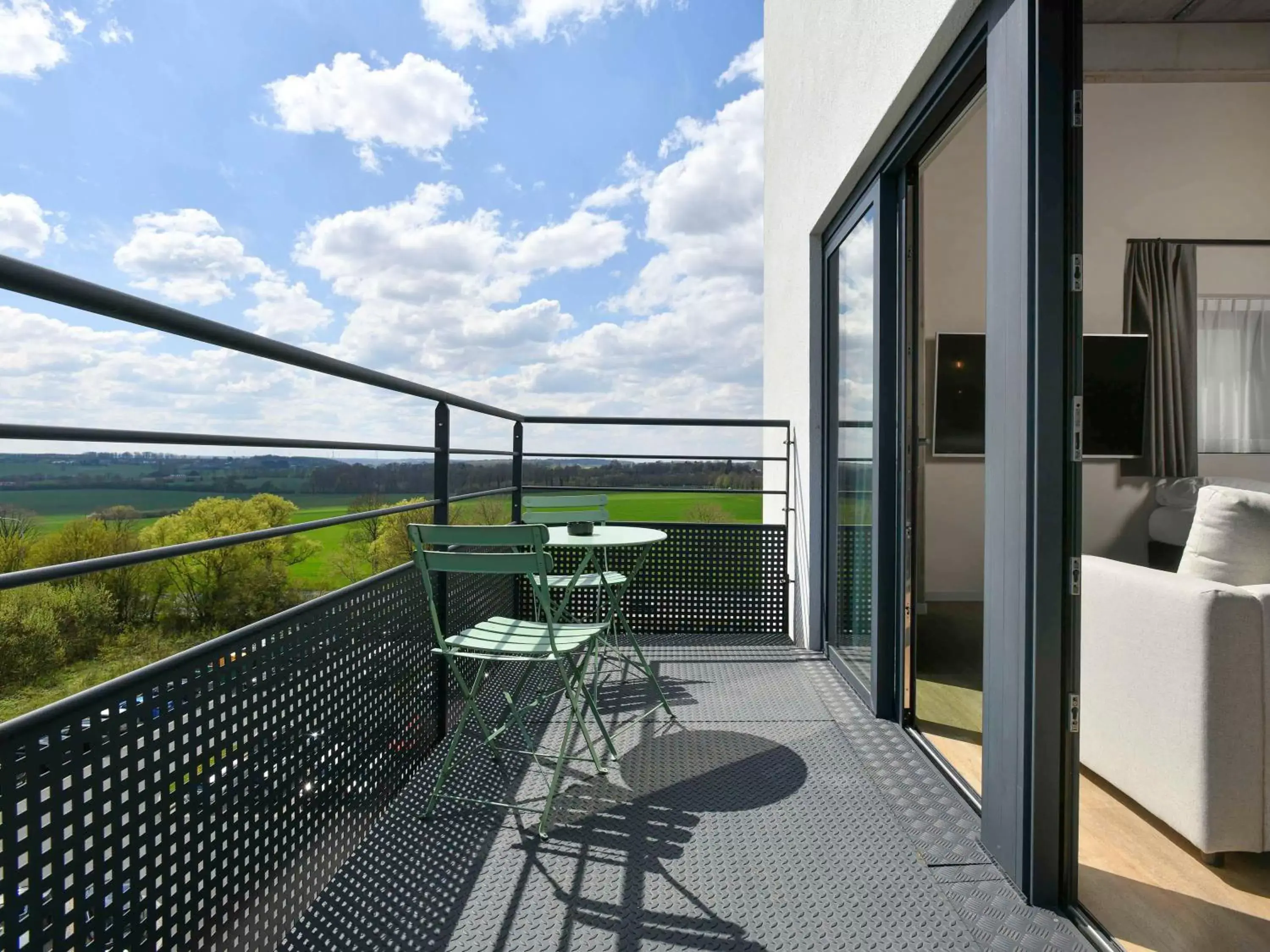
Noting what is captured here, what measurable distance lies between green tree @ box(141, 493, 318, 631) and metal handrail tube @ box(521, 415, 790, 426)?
175 inches

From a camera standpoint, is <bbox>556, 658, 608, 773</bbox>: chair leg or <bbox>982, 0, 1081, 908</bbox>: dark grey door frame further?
<bbox>556, 658, 608, 773</bbox>: chair leg

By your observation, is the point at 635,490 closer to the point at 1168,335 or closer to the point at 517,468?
the point at 517,468

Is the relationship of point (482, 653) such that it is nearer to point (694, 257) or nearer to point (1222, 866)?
point (1222, 866)

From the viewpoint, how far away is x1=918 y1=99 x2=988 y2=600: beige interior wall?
529 centimetres

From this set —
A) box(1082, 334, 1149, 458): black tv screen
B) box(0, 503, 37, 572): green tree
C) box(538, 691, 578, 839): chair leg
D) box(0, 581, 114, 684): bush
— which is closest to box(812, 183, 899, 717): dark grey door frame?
box(538, 691, 578, 839): chair leg

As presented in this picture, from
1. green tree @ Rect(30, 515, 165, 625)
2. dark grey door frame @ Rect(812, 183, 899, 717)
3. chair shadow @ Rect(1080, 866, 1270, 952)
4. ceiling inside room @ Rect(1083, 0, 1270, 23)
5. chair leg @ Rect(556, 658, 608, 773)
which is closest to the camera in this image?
chair shadow @ Rect(1080, 866, 1270, 952)

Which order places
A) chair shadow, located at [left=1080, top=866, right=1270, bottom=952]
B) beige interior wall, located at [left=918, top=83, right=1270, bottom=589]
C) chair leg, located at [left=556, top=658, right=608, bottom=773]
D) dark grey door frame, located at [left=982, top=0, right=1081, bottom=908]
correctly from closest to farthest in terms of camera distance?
1. chair shadow, located at [left=1080, top=866, right=1270, bottom=952]
2. dark grey door frame, located at [left=982, top=0, right=1081, bottom=908]
3. chair leg, located at [left=556, top=658, right=608, bottom=773]
4. beige interior wall, located at [left=918, top=83, right=1270, bottom=589]

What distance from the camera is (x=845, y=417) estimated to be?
3637mm

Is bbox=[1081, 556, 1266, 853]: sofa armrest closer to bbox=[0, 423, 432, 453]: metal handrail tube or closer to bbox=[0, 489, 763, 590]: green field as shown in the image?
bbox=[0, 423, 432, 453]: metal handrail tube

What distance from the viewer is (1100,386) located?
5.10 meters

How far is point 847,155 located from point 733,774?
2.46 m

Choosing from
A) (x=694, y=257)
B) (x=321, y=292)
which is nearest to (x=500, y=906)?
(x=694, y=257)

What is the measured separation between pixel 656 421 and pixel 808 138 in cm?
184

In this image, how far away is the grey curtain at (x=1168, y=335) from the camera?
5.07 m
